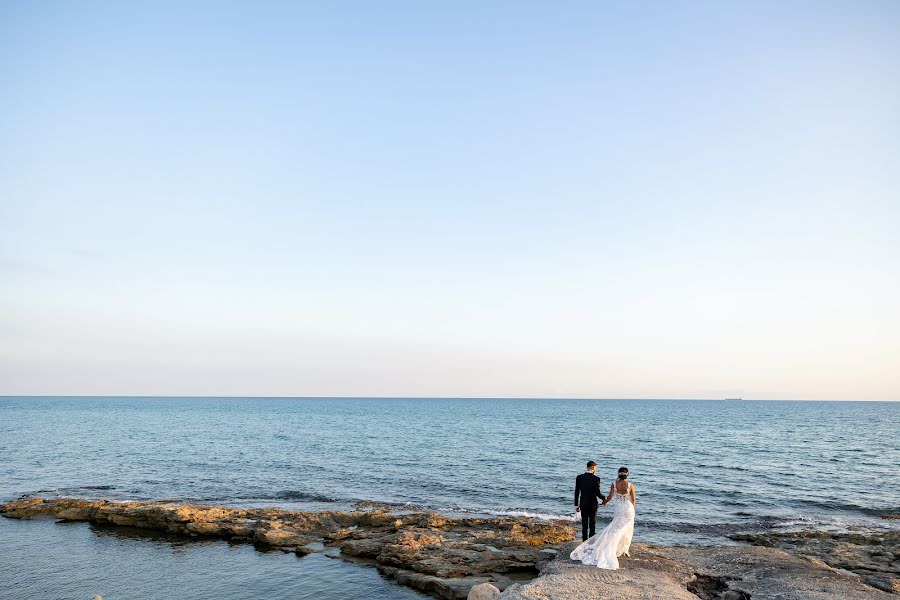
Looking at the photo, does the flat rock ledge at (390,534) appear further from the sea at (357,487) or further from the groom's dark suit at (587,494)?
the groom's dark suit at (587,494)

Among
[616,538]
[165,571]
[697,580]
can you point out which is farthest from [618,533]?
[165,571]

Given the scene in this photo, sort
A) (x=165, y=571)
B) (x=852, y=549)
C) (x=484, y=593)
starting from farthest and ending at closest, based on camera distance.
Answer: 1. (x=852, y=549)
2. (x=165, y=571)
3. (x=484, y=593)

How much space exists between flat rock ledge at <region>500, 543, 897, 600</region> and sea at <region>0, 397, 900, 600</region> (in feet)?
17.2

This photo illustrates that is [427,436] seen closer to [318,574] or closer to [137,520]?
[137,520]

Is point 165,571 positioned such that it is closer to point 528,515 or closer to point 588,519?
point 588,519

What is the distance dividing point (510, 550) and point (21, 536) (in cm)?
2219

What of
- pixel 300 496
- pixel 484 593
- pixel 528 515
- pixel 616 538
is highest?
pixel 616 538

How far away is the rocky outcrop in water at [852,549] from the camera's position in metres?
17.6

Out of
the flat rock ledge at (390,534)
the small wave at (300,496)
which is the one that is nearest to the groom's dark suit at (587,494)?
the flat rock ledge at (390,534)

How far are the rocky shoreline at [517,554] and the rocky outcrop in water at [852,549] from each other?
0.04m

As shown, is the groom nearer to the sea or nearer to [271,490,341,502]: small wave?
the sea

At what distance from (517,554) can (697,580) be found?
20.7ft

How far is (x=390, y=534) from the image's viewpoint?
2333cm

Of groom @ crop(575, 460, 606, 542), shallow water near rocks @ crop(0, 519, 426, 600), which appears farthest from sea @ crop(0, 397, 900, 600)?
groom @ crop(575, 460, 606, 542)
